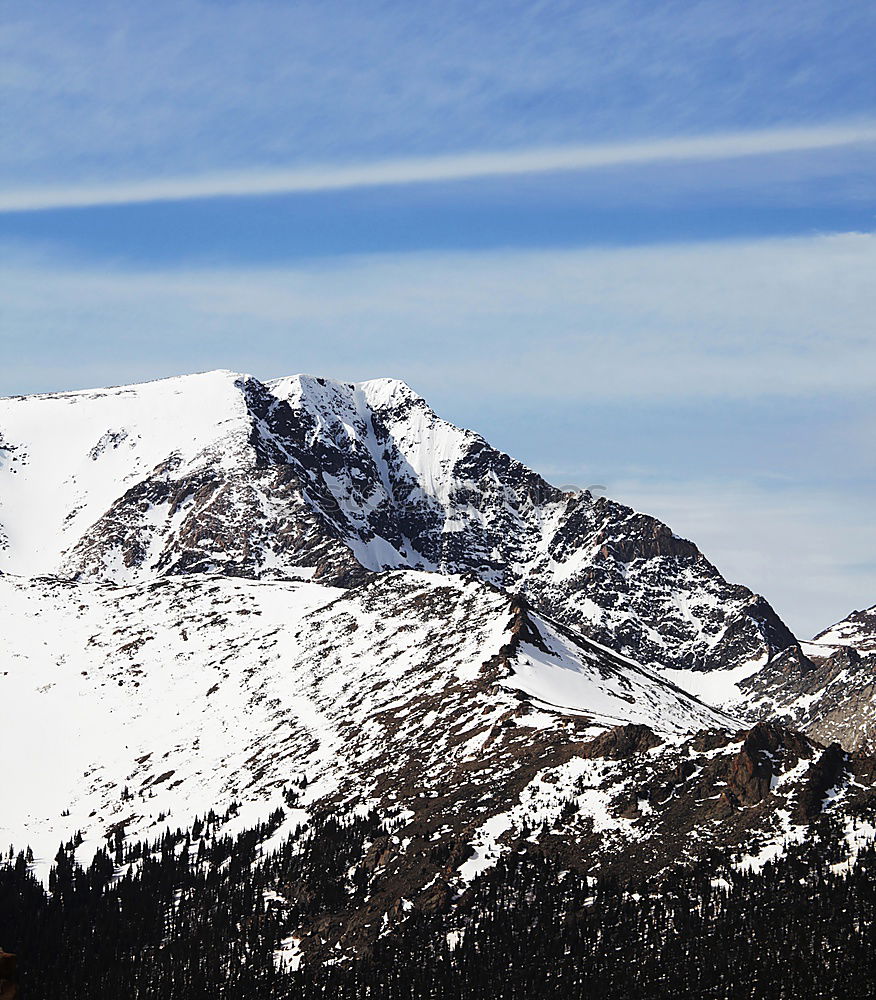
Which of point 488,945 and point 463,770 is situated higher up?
point 463,770

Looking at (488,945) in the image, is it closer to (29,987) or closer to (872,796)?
(872,796)

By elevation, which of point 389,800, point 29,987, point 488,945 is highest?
point 389,800

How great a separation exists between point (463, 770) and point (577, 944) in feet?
161

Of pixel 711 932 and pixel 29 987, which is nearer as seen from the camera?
pixel 711 932

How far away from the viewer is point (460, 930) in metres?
138

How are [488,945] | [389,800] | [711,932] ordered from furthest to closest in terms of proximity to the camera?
[389,800] → [488,945] → [711,932]

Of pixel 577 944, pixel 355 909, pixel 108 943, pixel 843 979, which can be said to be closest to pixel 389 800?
pixel 355 909

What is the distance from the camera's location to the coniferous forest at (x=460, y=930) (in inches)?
4751

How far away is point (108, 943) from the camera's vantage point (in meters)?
162

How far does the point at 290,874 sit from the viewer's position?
162 m

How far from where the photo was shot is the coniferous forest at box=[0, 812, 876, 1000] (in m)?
A: 121

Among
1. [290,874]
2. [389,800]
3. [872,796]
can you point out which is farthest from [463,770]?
[872,796]

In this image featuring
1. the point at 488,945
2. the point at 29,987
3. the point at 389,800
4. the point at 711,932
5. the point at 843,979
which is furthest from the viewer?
the point at 389,800

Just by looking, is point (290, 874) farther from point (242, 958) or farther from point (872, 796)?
point (872, 796)
